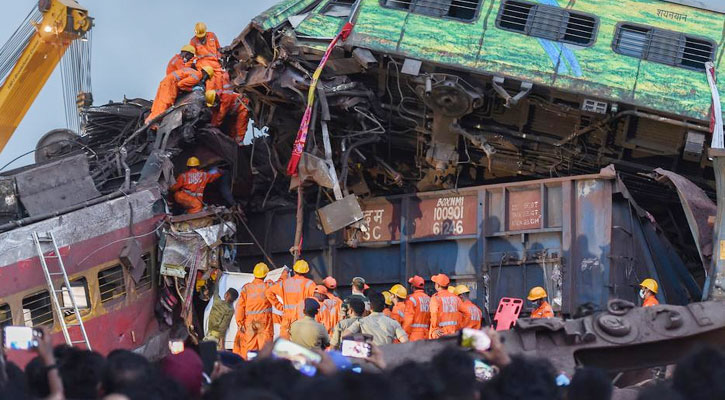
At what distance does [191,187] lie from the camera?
18062 mm

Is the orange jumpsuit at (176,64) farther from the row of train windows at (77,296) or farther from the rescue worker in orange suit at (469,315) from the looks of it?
the rescue worker in orange suit at (469,315)

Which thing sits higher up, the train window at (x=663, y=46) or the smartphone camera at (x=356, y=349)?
the smartphone camera at (x=356, y=349)

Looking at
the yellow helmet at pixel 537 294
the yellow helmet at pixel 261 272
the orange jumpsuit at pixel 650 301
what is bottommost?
the yellow helmet at pixel 261 272

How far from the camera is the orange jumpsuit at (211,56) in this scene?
739 inches

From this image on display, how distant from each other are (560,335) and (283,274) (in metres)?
6.60

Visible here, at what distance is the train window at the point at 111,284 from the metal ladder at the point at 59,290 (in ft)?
2.02

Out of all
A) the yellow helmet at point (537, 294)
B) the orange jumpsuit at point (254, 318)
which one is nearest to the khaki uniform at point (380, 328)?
the orange jumpsuit at point (254, 318)

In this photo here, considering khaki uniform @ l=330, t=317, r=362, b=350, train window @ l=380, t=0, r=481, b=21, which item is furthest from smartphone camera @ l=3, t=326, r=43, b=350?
train window @ l=380, t=0, r=481, b=21

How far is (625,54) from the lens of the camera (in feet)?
52.9

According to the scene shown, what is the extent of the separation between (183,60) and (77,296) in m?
4.89

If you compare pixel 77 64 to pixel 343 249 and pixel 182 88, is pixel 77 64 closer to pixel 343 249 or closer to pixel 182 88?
pixel 182 88

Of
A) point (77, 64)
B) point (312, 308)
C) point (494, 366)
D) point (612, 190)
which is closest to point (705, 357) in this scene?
point (494, 366)

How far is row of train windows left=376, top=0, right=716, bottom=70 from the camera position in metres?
16.0

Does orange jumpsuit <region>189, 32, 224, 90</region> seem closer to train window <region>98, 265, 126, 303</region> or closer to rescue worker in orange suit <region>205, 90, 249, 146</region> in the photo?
rescue worker in orange suit <region>205, 90, 249, 146</region>
